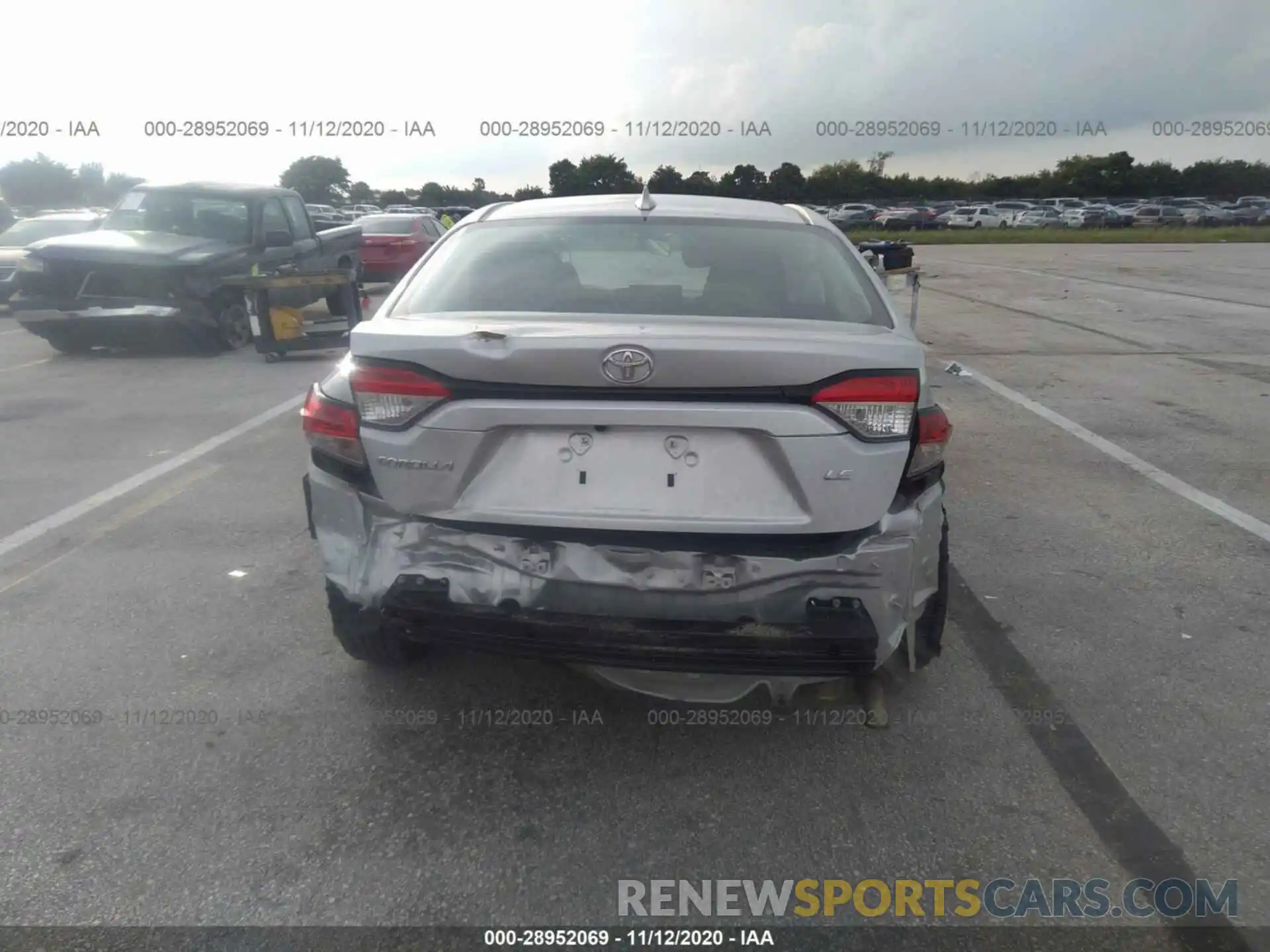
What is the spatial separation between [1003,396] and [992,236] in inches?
1398

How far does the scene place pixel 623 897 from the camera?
2434 mm

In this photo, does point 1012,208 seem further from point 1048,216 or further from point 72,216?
point 72,216

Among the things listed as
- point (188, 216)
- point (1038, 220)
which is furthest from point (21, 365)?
point (1038, 220)

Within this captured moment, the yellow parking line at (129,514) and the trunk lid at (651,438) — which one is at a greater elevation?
the trunk lid at (651,438)

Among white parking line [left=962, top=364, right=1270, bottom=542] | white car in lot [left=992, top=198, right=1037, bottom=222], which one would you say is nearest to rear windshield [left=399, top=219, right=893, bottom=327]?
white parking line [left=962, top=364, right=1270, bottom=542]

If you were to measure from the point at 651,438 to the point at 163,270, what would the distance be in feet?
30.3

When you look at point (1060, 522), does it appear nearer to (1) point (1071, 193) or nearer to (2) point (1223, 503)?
(2) point (1223, 503)

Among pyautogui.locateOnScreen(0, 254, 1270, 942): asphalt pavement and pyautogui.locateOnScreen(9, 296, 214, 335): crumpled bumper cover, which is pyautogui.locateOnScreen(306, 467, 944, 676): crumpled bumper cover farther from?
pyautogui.locateOnScreen(9, 296, 214, 335): crumpled bumper cover

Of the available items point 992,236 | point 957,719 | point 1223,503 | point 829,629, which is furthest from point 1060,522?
point 992,236

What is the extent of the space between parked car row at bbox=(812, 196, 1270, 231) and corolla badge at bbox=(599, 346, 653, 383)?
43.6 m

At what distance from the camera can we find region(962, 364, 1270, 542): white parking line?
5.17 metres

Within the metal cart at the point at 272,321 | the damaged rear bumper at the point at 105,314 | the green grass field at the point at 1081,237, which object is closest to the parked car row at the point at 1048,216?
→ the green grass field at the point at 1081,237

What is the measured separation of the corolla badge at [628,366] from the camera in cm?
263

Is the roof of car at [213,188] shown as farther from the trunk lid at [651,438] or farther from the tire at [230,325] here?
the trunk lid at [651,438]
